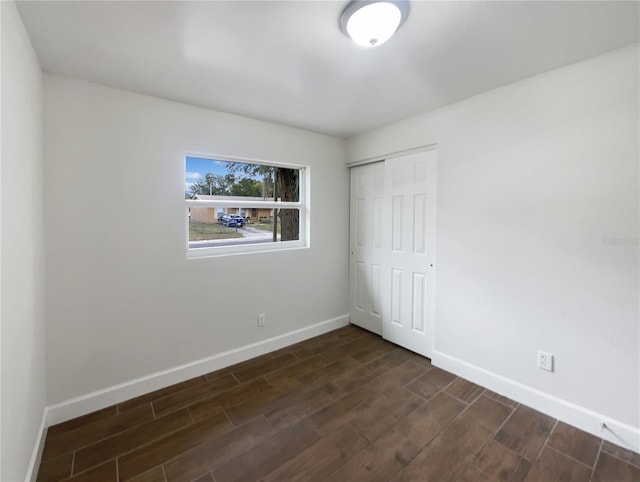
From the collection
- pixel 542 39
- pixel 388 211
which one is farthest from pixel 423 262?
pixel 542 39

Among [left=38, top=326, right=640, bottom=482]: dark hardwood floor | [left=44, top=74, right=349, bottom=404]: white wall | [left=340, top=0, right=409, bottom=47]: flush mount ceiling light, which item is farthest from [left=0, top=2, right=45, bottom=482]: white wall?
[left=340, top=0, right=409, bottom=47]: flush mount ceiling light

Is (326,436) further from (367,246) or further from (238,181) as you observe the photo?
(238,181)

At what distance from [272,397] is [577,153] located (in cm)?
270

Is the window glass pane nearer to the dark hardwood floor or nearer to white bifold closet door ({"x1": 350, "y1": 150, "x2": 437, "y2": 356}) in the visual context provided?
white bifold closet door ({"x1": 350, "y1": 150, "x2": 437, "y2": 356})

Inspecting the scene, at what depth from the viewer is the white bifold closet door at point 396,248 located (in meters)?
2.77

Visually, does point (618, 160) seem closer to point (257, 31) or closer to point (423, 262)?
point (423, 262)

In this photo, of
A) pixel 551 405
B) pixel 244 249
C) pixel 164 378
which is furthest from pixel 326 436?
pixel 244 249

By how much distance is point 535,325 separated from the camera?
206 centimetres

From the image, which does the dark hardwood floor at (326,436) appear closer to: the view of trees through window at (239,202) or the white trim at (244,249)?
the white trim at (244,249)

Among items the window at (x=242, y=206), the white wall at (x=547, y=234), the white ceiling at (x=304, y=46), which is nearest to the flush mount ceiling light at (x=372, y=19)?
the white ceiling at (x=304, y=46)

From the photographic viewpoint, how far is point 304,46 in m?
1.62

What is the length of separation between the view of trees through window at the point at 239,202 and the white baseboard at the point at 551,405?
2051 mm

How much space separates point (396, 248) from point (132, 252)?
7.85ft

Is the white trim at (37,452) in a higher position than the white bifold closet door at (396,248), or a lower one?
lower
